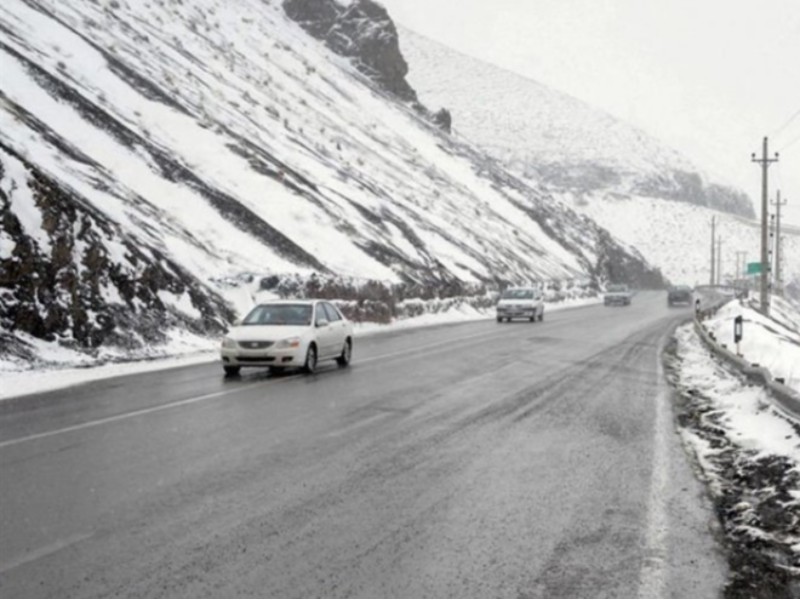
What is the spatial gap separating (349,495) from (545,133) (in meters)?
161

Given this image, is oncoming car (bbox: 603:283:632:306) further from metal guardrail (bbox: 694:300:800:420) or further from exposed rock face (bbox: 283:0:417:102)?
metal guardrail (bbox: 694:300:800:420)

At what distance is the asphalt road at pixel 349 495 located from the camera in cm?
511

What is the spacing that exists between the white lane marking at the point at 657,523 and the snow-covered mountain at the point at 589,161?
428ft

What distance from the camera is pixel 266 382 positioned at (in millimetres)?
15281

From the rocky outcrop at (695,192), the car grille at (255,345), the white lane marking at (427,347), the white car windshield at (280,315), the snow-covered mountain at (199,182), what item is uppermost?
the rocky outcrop at (695,192)

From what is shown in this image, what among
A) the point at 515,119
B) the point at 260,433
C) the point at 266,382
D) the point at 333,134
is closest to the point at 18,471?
the point at 260,433

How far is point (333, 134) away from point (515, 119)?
351ft

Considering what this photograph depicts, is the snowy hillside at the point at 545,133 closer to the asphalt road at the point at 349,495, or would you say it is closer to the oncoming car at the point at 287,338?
the oncoming car at the point at 287,338

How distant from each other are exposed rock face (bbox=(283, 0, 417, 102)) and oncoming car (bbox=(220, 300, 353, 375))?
73.0 metres

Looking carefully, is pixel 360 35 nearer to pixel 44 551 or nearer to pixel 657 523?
pixel 657 523

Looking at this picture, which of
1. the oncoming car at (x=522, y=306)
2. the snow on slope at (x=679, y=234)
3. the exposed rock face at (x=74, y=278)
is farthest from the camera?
the snow on slope at (x=679, y=234)

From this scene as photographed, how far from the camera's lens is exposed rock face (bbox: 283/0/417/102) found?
295 ft

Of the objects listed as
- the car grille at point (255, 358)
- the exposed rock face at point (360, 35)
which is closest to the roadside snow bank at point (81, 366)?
the car grille at point (255, 358)

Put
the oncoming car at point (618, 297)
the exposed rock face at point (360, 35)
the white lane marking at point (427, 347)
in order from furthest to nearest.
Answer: the exposed rock face at point (360, 35) → the oncoming car at point (618, 297) → the white lane marking at point (427, 347)
